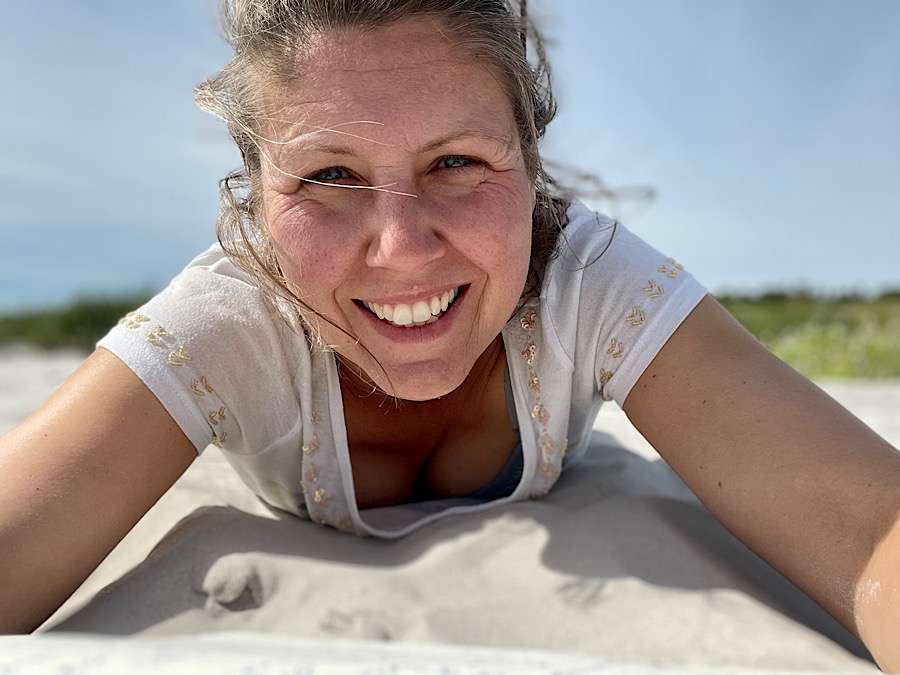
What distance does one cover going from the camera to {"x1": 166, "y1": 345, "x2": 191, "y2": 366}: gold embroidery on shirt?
1779 mm

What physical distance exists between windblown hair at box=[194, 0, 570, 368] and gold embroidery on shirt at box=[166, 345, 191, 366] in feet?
0.76

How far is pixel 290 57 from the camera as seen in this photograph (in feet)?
5.47

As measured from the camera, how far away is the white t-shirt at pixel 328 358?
5.98ft

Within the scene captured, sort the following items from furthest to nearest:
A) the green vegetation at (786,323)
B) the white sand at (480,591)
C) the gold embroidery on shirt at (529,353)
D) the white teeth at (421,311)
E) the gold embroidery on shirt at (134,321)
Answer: the green vegetation at (786,323), the gold embroidery on shirt at (529,353), the gold embroidery on shirt at (134,321), the white teeth at (421,311), the white sand at (480,591)

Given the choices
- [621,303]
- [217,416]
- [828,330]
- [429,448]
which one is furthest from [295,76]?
[828,330]

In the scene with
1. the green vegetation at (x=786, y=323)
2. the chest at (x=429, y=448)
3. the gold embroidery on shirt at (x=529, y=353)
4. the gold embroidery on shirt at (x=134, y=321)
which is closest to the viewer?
the gold embroidery on shirt at (x=134, y=321)

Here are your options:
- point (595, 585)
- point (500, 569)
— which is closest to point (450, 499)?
point (500, 569)

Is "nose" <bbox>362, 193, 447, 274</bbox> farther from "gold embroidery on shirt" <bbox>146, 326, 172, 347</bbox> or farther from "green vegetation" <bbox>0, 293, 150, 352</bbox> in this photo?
"green vegetation" <bbox>0, 293, 150, 352</bbox>

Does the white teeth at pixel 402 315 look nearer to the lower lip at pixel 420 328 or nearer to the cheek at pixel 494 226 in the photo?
the lower lip at pixel 420 328

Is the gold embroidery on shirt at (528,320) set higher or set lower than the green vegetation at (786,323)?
higher

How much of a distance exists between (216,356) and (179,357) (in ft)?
0.28

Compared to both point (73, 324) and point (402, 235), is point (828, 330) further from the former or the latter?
point (73, 324)

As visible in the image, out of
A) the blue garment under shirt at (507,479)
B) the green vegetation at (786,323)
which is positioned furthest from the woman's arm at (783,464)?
the green vegetation at (786,323)

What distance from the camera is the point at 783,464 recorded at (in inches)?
64.7
